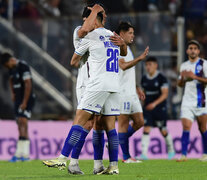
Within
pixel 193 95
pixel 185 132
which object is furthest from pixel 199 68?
pixel 185 132

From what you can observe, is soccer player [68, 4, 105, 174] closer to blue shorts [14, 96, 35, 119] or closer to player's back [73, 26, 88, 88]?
player's back [73, 26, 88, 88]

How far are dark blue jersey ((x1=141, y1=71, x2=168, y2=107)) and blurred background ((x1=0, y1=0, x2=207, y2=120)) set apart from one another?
3.47 feet

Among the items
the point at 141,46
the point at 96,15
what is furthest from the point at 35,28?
the point at 96,15

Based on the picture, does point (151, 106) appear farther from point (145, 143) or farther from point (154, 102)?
point (145, 143)

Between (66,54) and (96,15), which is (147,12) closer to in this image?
(66,54)

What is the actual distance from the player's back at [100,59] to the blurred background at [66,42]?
7.18 meters

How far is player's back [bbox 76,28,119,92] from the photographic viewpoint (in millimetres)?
8844

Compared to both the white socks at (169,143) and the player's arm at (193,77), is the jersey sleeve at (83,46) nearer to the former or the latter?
the player's arm at (193,77)

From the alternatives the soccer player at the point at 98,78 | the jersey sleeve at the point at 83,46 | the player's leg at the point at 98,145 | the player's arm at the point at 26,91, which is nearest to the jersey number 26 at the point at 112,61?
the soccer player at the point at 98,78

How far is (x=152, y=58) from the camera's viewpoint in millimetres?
15000

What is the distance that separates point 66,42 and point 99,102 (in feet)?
25.6

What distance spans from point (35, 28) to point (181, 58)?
140 inches

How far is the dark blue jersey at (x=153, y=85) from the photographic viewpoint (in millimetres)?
15023

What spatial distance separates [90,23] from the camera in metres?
8.75
